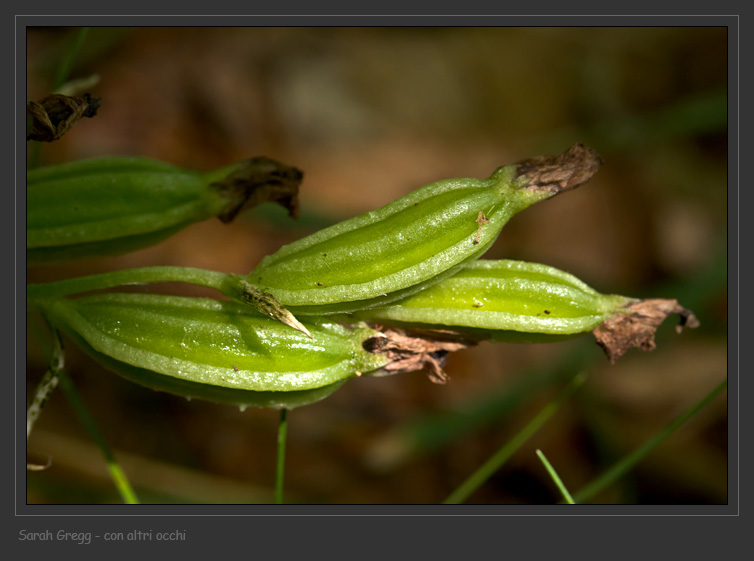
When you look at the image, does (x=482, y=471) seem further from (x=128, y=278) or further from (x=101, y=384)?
(x=101, y=384)

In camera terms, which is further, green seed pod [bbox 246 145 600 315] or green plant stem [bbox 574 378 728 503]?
green plant stem [bbox 574 378 728 503]

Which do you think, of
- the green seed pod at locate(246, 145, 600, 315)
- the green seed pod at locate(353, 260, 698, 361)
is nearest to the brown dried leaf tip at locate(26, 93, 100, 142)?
the green seed pod at locate(246, 145, 600, 315)

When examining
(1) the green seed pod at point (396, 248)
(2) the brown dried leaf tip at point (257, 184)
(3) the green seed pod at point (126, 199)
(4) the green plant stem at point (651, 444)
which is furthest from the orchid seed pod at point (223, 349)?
(4) the green plant stem at point (651, 444)

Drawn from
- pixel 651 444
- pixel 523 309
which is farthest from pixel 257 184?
pixel 651 444

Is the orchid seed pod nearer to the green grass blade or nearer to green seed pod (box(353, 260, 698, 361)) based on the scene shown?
green seed pod (box(353, 260, 698, 361))

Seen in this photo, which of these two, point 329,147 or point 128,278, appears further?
point 329,147
